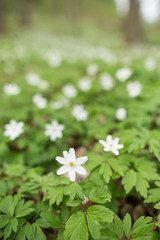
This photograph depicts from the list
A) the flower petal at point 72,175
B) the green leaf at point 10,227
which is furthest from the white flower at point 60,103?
the green leaf at point 10,227

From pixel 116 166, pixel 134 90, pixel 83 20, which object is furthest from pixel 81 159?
pixel 83 20

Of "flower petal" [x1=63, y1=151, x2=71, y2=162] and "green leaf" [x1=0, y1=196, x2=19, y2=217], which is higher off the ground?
"flower petal" [x1=63, y1=151, x2=71, y2=162]

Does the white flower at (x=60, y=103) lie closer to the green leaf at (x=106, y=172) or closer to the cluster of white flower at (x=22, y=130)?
the cluster of white flower at (x=22, y=130)

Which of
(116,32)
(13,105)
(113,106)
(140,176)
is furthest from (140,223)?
(116,32)

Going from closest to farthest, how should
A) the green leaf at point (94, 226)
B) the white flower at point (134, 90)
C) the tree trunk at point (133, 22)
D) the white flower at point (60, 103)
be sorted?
the green leaf at point (94, 226)
the white flower at point (134, 90)
the white flower at point (60, 103)
the tree trunk at point (133, 22)

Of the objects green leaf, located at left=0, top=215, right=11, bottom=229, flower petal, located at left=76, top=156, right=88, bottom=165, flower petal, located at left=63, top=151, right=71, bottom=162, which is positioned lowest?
green leaf, located at left=0, top=215, right=11, bottom=229

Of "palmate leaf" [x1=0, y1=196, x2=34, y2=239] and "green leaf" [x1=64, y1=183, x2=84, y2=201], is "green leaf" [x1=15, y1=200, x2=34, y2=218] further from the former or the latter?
"green leaf" [x1=64, y1=183, x2=84, y2=201]

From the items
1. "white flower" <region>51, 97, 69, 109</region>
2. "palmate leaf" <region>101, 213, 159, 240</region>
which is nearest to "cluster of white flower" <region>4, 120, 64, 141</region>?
"white flower" <region>51, 97, 69, 109</region>
